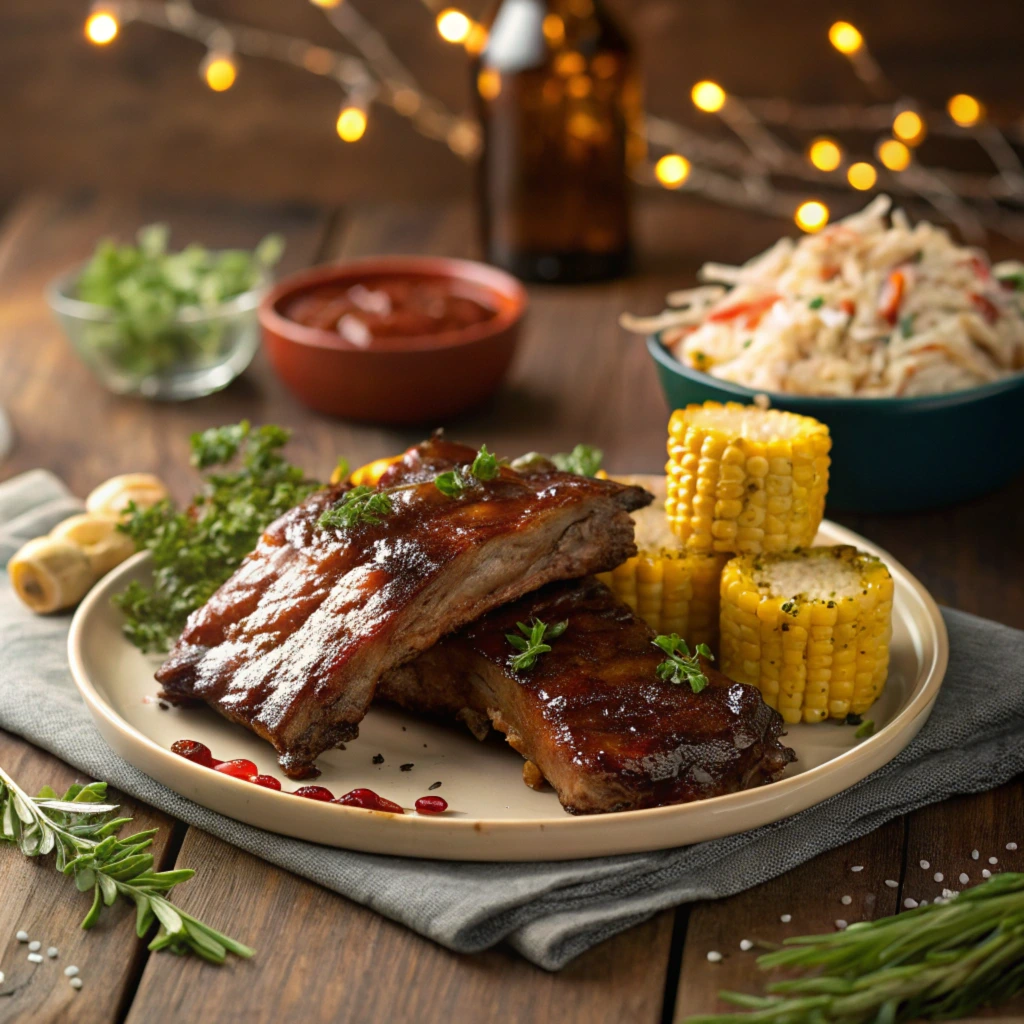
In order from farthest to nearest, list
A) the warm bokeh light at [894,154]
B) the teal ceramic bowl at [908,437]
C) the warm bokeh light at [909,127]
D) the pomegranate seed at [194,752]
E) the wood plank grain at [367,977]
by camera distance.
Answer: the warm bokeh light at [894,154]
the warm bokeh light at [909,127]
the teal ceramic bowl at [908,437]
the pomegranate seed at [194,752]
the wood plank grain at [367,977]

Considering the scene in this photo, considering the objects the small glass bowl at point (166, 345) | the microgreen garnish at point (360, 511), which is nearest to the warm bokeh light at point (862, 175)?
the small glass bowl at point (166, 345)

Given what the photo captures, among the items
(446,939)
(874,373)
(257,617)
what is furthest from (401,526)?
(874,373)

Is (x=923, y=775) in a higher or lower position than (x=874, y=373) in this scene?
lower

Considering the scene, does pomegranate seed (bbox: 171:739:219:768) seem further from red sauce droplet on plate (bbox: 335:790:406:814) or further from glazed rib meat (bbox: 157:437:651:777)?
red sauce droplet on plate (bbox: 335:790:406:814)

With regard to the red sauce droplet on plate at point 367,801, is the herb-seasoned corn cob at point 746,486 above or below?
above

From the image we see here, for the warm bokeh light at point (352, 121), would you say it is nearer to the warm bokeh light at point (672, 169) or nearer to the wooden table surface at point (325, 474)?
the wooden table surface at point (325, 474)

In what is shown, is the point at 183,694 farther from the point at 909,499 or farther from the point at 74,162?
the point at 74,162

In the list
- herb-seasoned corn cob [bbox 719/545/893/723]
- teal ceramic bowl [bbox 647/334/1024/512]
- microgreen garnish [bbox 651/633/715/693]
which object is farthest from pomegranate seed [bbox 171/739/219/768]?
teal ceramic bowl [bbox 647/334/1024/512]
